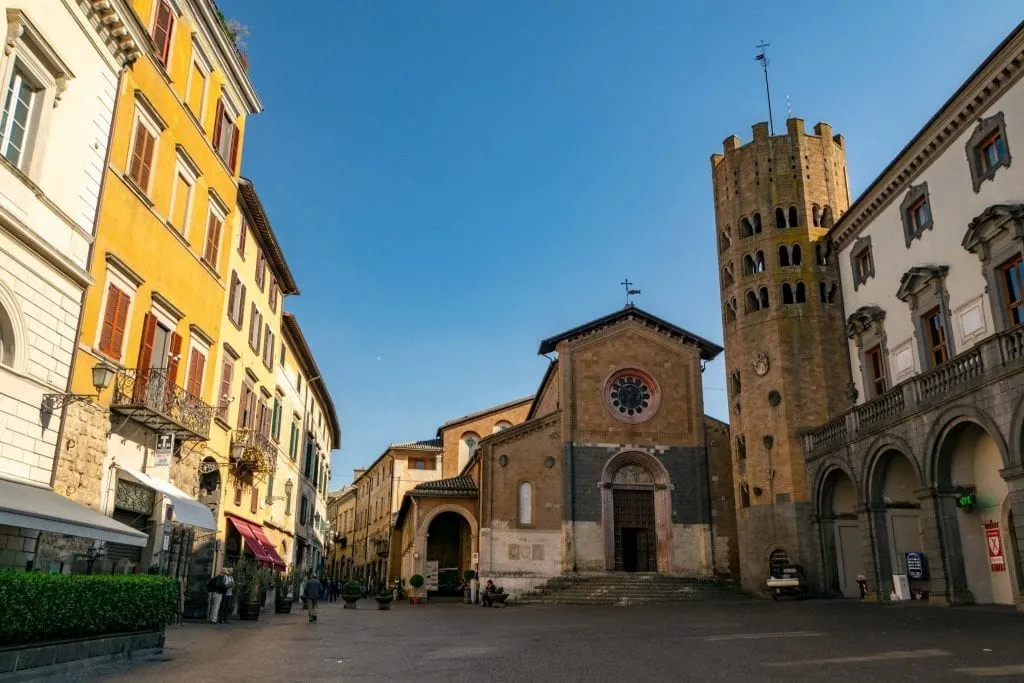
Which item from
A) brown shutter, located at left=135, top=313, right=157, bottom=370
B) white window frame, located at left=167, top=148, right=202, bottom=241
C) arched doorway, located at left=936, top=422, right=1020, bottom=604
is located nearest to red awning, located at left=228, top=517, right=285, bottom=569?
brown shutter, located at left=135, top=313, right=157, bottom=370

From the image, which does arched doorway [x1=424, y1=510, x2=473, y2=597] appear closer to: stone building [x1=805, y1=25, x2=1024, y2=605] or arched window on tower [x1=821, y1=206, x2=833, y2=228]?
stone building [x1=805, y1=25, x2=1024, y2=605]

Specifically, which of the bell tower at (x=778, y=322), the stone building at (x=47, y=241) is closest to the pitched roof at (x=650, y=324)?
the bell tower at (x=778, y=322)

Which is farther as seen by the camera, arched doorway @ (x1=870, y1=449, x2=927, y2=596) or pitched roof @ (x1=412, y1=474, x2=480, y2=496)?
pitched roof @ (x1=412, y1=474, x2=480, y2=496)

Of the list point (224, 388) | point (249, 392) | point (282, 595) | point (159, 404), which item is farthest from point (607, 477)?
point (159, 404)

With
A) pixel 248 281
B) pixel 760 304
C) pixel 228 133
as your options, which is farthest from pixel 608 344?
pixel 228 133

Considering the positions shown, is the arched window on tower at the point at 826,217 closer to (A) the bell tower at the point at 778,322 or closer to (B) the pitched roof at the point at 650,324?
(A) the bell tower at the point at 778,322

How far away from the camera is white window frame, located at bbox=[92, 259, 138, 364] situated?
14.7 m

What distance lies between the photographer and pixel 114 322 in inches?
600

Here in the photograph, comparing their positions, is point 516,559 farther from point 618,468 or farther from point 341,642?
point 341,642

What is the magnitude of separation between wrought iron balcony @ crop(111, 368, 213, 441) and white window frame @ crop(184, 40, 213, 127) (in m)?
6.76

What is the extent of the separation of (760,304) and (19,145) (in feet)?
85.6

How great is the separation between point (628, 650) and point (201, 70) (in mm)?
16894

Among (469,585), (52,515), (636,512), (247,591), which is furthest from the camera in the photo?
(636,512)

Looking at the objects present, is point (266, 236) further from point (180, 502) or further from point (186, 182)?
point (180, 502)
